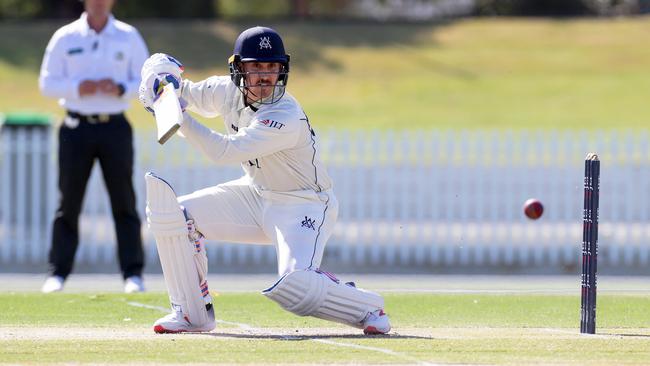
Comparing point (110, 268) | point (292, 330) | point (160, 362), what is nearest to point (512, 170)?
point (110, 268)

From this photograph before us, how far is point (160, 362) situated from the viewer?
5.99 m

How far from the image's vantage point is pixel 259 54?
23.5 ft

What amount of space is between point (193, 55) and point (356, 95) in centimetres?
556

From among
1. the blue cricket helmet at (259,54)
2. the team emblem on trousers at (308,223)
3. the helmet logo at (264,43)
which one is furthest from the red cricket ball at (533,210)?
the helmet logo at (264,43)

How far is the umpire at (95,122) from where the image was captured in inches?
404

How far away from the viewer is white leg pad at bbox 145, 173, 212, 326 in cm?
699

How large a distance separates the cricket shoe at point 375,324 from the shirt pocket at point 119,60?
13.2 ft

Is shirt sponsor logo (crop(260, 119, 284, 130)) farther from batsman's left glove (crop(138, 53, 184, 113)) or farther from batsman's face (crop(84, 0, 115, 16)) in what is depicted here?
batsman's face (crop(84, 0, 115, 16))

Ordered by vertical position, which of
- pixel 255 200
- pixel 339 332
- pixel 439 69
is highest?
pixel 439 69

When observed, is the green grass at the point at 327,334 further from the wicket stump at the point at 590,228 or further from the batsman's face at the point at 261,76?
the batsman's face at the point at 261,76

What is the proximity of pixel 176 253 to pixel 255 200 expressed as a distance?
0.64 meters

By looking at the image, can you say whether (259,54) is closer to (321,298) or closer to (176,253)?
(176,253)

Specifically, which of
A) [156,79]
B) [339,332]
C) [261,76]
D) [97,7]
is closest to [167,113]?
[156,79]

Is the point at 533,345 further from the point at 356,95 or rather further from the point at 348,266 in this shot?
the point at 356,95
